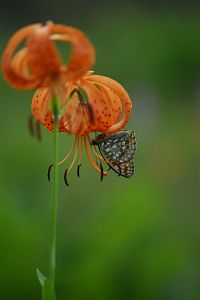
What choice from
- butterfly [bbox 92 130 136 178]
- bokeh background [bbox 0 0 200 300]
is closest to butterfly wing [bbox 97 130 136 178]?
butterfly [bbox 92 130 136 178]

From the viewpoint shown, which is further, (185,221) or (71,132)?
(185,221)

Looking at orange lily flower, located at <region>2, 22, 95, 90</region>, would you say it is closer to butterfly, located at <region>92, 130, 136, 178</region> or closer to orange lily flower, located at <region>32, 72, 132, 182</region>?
orange lily flower, located at <region>32, 72, 132, 182</region>

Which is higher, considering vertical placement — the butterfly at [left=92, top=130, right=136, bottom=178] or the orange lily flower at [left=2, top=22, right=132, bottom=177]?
the orange lily flower at [left=2, top=22, right=132, bottom=177]

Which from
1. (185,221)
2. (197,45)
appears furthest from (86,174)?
(197,45)

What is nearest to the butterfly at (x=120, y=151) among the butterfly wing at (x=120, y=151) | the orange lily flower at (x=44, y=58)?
the butterfly wing at (x=120, y=151)

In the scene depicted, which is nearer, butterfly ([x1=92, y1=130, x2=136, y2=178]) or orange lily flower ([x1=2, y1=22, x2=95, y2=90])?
orange lily flower ([x1=2, y1=22, x2=95, y2=90])

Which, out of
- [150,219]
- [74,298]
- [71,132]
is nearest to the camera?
[71,132]

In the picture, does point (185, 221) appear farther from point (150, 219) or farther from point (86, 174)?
point (86, 174)
